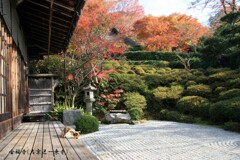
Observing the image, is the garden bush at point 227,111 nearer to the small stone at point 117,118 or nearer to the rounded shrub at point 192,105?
the rounded shrub at point 192,105

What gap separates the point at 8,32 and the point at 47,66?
6827mm

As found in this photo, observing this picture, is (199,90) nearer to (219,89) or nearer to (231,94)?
(219,89)

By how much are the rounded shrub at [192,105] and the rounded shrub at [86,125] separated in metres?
4.42

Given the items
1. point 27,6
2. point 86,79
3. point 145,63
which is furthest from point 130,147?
point 145,63

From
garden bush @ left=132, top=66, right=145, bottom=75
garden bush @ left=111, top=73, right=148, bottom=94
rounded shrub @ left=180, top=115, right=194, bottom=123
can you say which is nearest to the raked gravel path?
rounded shrub @ left=180, top=115, right=194, bottom=123

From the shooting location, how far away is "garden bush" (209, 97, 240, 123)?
27.5ft

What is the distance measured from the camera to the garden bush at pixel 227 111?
837 cm

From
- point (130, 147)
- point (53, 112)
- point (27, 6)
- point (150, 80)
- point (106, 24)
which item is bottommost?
point (130, 147)

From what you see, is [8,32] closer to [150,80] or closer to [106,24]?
[106,24]

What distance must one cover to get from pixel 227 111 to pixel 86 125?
4.46 m

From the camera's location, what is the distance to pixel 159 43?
2133cm

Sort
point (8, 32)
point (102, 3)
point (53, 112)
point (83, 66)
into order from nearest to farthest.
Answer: point (8, 32), point (53, 112), point (83, 66), point (102, 3)

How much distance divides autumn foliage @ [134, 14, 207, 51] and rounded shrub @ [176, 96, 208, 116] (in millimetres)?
10176

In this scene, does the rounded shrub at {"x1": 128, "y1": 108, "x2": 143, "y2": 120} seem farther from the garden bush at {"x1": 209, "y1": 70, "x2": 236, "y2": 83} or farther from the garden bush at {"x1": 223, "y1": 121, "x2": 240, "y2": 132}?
the garden bush at {"x1": 223, "y1": 121, "x2": 240, "y2": 132}
